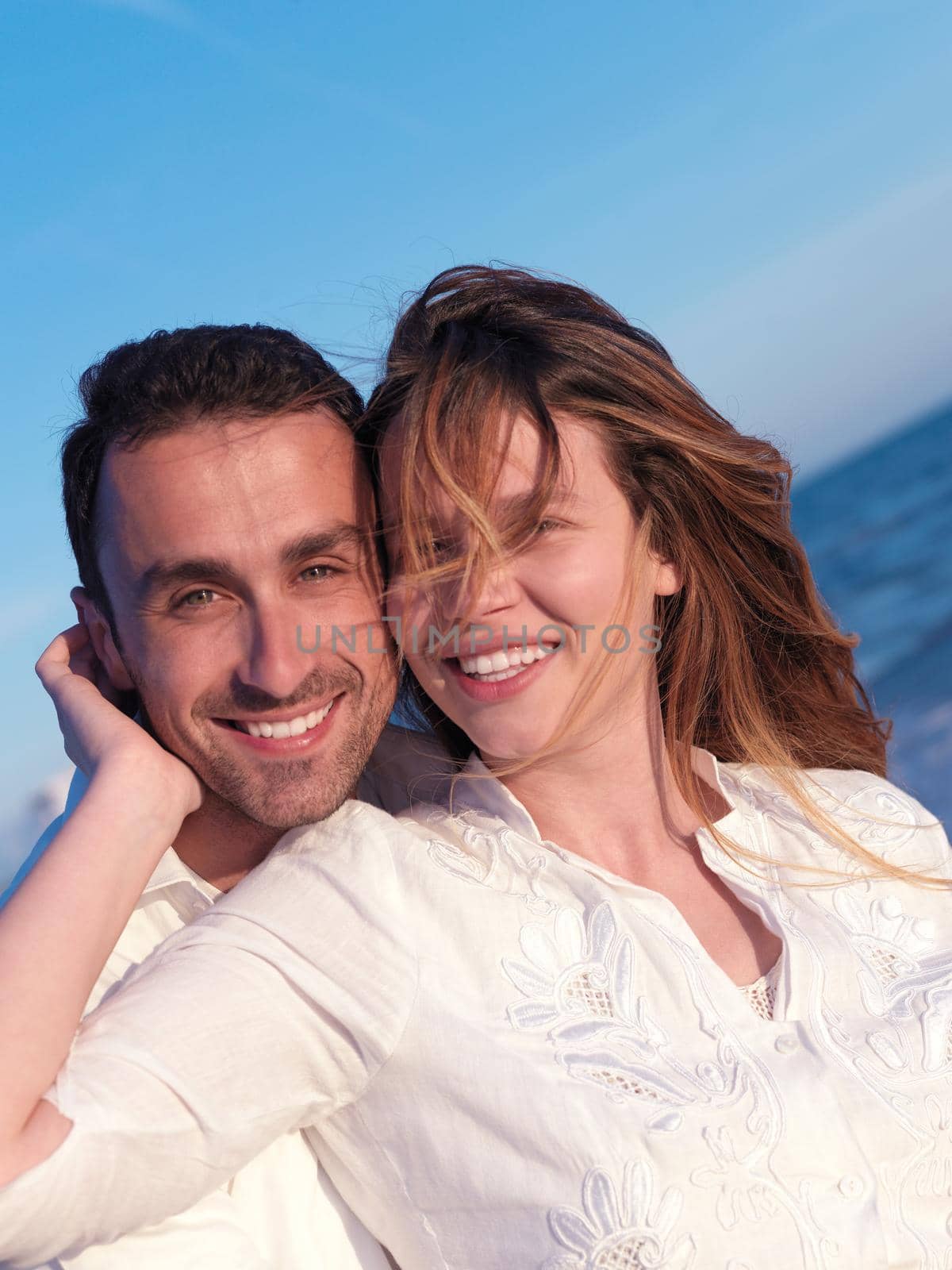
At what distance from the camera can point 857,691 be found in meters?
3.75

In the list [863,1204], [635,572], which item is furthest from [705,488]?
[863,1204]

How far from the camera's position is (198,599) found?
9.05ft

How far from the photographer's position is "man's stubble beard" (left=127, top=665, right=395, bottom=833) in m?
2.69

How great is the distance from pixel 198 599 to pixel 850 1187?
1.77 m

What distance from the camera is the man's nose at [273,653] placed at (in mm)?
2652

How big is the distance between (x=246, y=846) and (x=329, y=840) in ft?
1.05

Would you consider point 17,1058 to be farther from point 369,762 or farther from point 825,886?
point 825,886

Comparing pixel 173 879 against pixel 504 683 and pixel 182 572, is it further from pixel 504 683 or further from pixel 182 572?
pixel 504 683

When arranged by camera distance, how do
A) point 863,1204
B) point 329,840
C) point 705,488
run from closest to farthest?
point 863,1204
point 329,840
point 705,488

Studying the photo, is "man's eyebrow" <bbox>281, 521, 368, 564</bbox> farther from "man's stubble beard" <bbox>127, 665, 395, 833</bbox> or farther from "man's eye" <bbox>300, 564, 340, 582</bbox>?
"man's stubble beard" <bbox>127, 665, 395, 833</bbox>

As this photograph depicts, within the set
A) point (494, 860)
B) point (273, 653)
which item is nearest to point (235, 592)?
point (273, 653)

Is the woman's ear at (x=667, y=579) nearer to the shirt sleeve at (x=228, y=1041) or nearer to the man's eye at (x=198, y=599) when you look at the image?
the shirt sleeve at (x=228, y=1041)

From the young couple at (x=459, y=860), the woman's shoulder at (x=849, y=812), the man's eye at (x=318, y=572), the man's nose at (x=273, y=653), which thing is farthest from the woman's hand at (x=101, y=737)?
the woman's shoulder at (x=849, y=812)

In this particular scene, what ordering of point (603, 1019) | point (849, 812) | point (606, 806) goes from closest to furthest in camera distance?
point (603, 1019)
point (606, 806)
point (849, 812)
